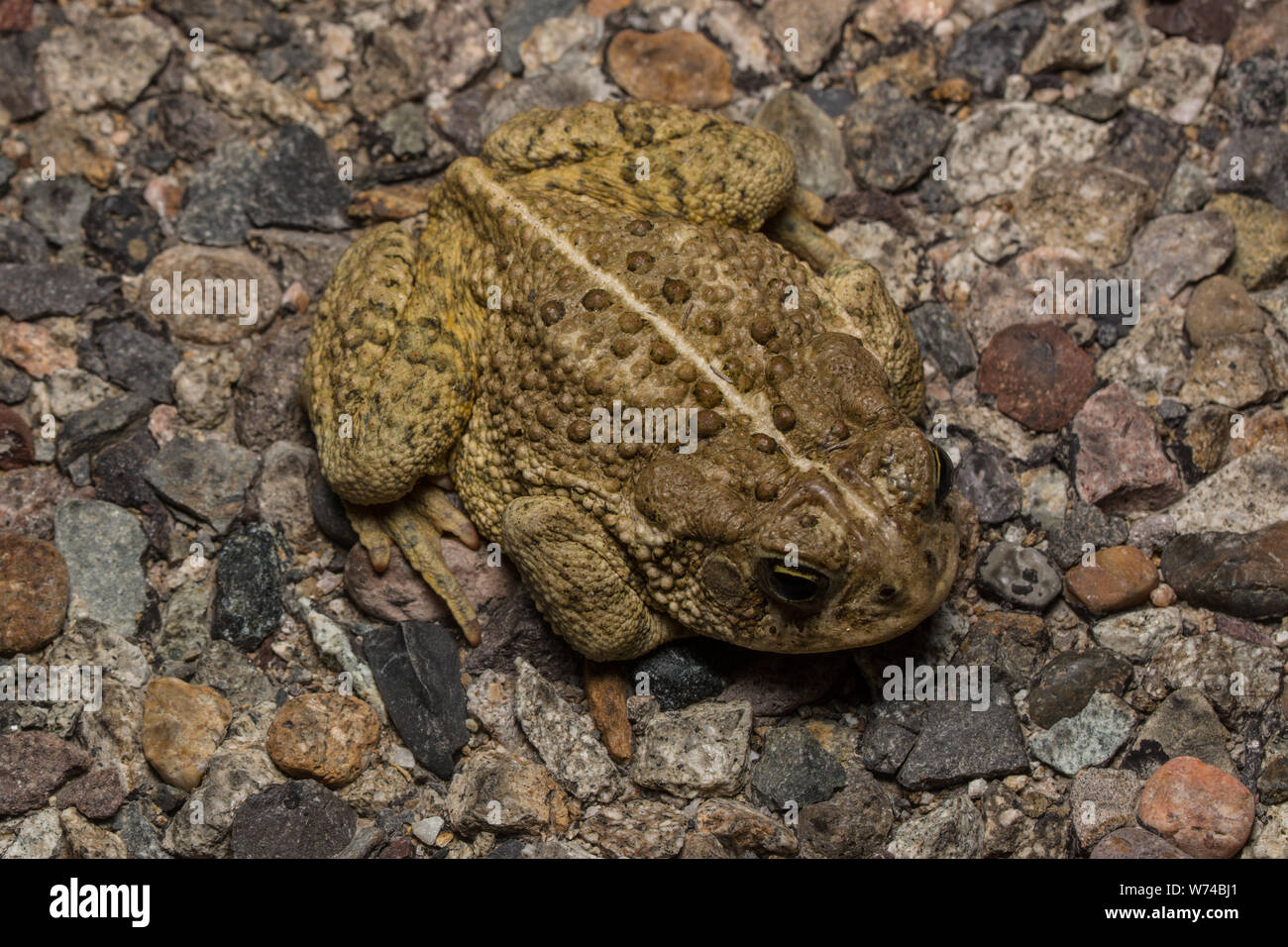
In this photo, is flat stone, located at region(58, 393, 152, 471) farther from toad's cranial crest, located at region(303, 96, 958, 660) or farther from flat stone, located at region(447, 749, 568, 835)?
flat stone, located at region(447, 749, 568, 835)

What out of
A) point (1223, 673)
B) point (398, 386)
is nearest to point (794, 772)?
point (1223, 673)

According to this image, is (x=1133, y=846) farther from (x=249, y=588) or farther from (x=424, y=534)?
(x=249, y=588)

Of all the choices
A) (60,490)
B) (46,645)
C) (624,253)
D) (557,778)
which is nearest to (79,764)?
(46,645)

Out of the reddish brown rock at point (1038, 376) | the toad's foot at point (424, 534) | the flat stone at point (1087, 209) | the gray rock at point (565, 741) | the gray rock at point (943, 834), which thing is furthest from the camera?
the flat stone at point (1087, 209)

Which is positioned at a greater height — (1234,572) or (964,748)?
(1234,572)

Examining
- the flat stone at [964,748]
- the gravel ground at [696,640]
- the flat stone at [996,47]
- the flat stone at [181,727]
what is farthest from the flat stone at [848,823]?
the flat stone at [996,47]

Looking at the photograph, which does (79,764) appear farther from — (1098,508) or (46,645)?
(1098,508)

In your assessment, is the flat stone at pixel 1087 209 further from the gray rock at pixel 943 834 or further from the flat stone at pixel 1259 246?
Answer: the gray rock at pixel 943 834
